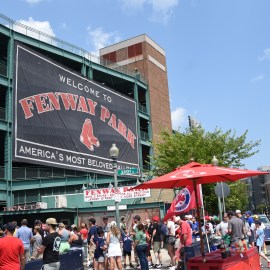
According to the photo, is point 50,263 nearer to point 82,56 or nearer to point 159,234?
point 159,234

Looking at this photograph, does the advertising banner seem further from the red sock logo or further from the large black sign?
the red sock logo

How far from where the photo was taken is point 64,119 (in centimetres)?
3309

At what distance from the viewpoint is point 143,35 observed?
50562 millimetres

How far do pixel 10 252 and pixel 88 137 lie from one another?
94.7 ft

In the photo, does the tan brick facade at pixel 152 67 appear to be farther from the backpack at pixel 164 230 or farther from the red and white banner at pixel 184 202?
the red and white banner at pixel 184 202

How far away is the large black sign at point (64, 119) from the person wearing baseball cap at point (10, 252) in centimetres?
2099

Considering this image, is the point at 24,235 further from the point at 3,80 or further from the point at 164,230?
the point at 3,80

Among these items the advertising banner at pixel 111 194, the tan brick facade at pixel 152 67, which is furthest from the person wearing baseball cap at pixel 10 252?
the tan brick facade at pixel 152 67

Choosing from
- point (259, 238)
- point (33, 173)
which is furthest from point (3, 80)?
point (259, 238)

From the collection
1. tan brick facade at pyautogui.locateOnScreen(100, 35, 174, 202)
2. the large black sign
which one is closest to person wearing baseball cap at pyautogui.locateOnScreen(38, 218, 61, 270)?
the large black sign

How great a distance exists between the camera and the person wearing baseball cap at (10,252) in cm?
677

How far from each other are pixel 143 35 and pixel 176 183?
4348 centimetres

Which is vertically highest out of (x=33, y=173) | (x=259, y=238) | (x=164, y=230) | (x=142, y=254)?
(x=33, y=173)

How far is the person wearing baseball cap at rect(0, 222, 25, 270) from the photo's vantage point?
267 inches
